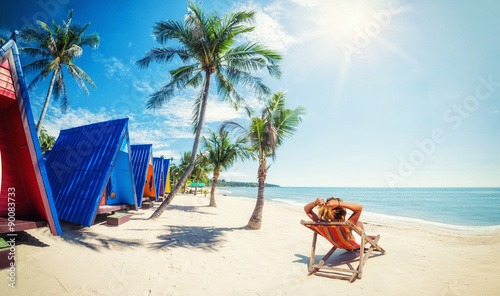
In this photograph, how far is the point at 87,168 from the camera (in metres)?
5.64

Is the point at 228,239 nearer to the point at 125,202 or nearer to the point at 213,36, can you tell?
the point at 125,202

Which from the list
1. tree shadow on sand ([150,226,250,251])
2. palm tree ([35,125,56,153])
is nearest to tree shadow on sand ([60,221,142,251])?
tree shadow on sand ([150,226,250,251])

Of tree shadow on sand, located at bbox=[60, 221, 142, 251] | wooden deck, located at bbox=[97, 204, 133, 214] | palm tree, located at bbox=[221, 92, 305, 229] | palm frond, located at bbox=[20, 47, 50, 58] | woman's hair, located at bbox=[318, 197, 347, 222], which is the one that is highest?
palm frond, located at bbox=[20, 47, 50, 58]

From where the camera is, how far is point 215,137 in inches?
627

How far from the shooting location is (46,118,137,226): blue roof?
5051mm

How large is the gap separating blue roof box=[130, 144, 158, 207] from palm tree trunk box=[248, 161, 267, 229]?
5.70m

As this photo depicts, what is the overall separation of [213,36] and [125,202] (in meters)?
8.23

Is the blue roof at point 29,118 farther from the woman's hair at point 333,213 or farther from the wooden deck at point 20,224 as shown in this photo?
the woman's hair at point 333,213

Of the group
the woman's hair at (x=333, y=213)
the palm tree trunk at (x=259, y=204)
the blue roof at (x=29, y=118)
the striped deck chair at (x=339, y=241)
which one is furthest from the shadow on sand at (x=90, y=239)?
the woman's hair at (x=333, y=213)

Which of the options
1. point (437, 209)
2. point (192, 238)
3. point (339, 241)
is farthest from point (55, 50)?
point (437, 209)

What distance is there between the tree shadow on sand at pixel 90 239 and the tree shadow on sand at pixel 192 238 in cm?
70

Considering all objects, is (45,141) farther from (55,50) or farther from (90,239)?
(90,239)

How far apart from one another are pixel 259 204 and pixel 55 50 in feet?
58.9

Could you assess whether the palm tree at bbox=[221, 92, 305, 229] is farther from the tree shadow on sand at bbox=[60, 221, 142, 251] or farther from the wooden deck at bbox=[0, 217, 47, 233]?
the wooden deck at bbox=[0, 217, 47, 233]
